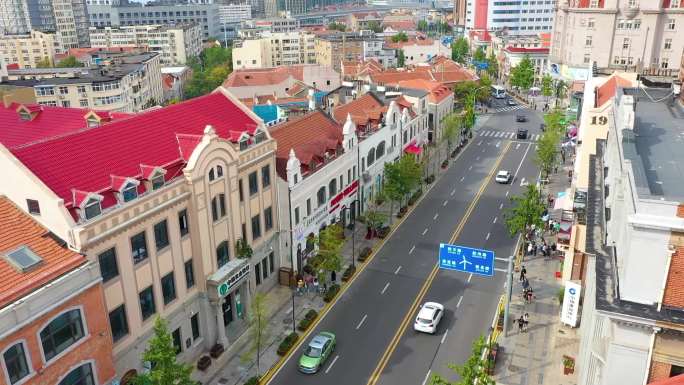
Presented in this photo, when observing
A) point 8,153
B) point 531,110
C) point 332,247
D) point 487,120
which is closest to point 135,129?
point 8,153

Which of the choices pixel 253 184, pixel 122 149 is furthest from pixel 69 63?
pixel 122 149

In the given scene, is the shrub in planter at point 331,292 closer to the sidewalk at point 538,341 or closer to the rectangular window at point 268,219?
the rectangular window at point 268,219

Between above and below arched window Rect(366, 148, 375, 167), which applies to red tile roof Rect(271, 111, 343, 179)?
above

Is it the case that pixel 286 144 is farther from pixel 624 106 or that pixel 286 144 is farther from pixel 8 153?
pixel 624 106

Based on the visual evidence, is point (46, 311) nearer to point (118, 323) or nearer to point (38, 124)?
point (118, 323)

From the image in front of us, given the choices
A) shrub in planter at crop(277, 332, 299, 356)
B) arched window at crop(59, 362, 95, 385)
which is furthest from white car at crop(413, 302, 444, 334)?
arched window at crop(59, 362, 95, 385)

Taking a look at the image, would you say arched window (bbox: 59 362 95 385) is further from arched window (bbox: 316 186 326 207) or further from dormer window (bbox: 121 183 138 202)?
arched window (bbox: 316 186 326 207)

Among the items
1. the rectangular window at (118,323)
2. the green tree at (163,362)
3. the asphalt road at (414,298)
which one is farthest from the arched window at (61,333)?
the asphalt road at (414,298)
